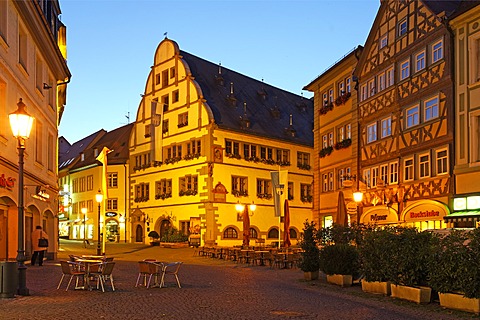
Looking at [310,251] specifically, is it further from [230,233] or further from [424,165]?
[230,233]

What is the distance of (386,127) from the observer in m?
29.1

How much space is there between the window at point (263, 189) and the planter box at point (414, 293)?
38190 mm

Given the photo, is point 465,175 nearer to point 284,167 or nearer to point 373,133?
point 373,133

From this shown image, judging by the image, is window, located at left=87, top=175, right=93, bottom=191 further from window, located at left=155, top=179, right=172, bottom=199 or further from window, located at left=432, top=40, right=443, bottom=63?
window, located at left=432, top=40, right=443, bottom=63

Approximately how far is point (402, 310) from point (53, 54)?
66.3 feet

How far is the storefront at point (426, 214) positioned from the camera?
24.0 meters

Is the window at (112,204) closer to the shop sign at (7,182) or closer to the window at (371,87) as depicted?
the window at (371,87)

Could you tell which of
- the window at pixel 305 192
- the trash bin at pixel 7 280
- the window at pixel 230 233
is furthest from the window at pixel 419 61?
the window at pixel 305 192

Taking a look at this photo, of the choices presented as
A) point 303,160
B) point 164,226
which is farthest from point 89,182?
point 303,160

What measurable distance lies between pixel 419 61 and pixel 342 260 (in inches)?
508

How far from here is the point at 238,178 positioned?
163 feet

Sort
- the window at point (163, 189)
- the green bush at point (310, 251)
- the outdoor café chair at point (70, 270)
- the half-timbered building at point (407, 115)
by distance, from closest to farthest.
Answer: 1. the outdoor café chair at point (70, 270)
2. the green bush at point (310, 251)
3. the half-timbered building at point (407, 115)
4. the window at point (163, 189)

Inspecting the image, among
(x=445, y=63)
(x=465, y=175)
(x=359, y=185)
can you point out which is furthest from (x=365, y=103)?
(x=465, y=175)

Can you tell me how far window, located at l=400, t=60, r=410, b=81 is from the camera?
27.2 meters
